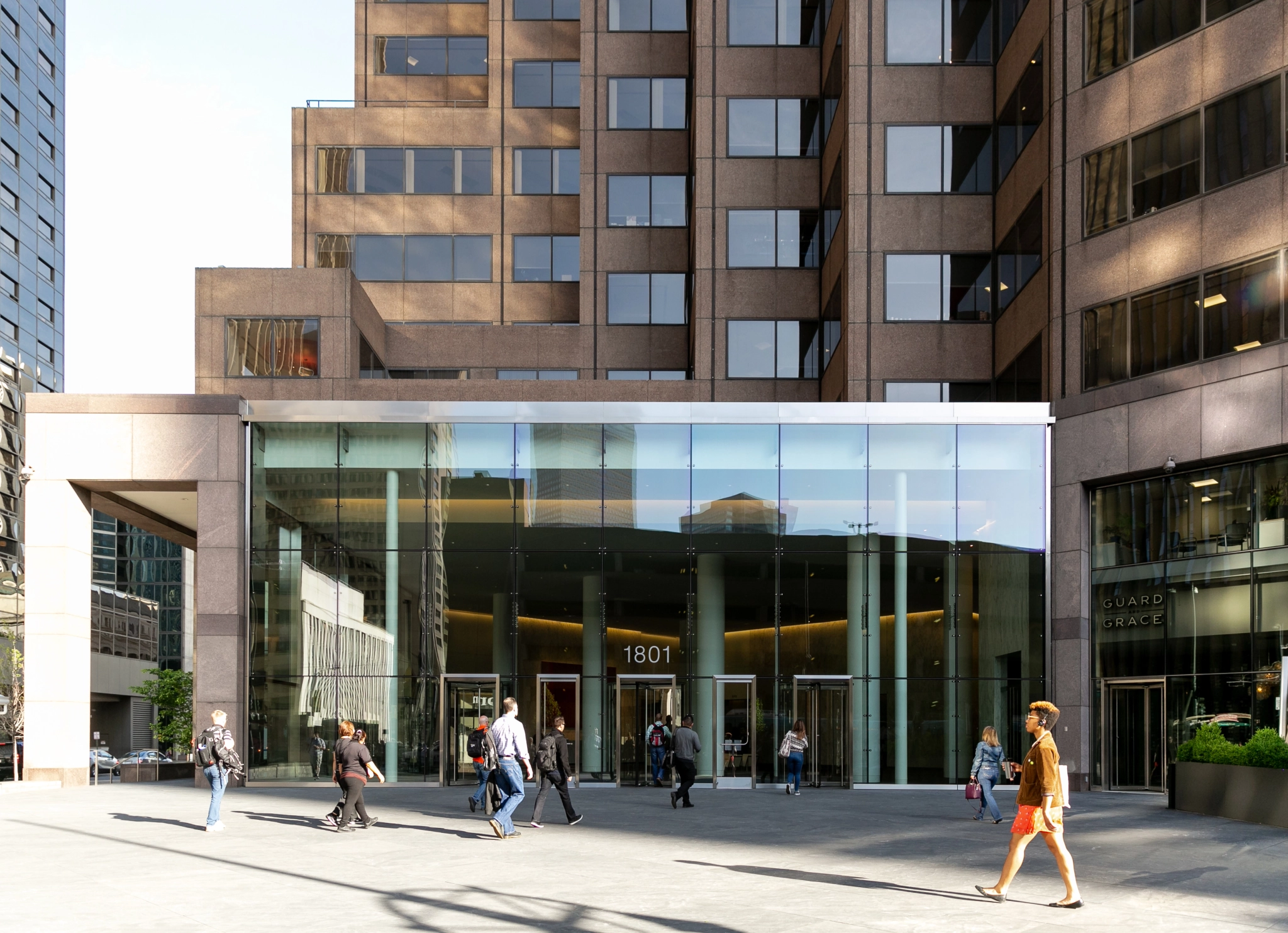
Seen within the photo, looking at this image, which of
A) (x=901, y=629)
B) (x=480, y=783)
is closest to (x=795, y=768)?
(x=901, y=629)

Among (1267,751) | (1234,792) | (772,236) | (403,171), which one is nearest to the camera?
(1267,751)

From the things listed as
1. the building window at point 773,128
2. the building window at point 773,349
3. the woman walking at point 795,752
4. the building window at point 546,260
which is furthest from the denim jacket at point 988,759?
the building window at point 546,260

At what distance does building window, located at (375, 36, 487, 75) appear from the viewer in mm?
46375

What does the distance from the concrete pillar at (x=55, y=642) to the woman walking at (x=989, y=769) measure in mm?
18321

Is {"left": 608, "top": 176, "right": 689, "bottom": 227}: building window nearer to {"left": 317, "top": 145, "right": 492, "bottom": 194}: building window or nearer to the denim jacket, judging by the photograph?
{"left": 317, "top": 145, "right": 492, "bottom": 194}: building window

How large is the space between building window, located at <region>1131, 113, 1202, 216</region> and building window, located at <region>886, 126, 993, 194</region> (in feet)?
23.9

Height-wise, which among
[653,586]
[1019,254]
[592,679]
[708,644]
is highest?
[1019,254]

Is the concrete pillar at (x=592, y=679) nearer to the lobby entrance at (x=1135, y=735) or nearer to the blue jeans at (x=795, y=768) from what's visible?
the blue jeans at (x=795, y=768)

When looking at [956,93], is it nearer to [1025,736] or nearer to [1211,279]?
[1211,279]

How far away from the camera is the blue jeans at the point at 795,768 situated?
24.7 metres

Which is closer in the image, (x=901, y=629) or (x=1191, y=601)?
Result: (x=1191, y=601)

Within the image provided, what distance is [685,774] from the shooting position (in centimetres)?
2156

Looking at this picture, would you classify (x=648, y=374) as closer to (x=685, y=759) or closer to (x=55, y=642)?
(x=55, y=642)

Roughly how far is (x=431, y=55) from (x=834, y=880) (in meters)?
40.0
